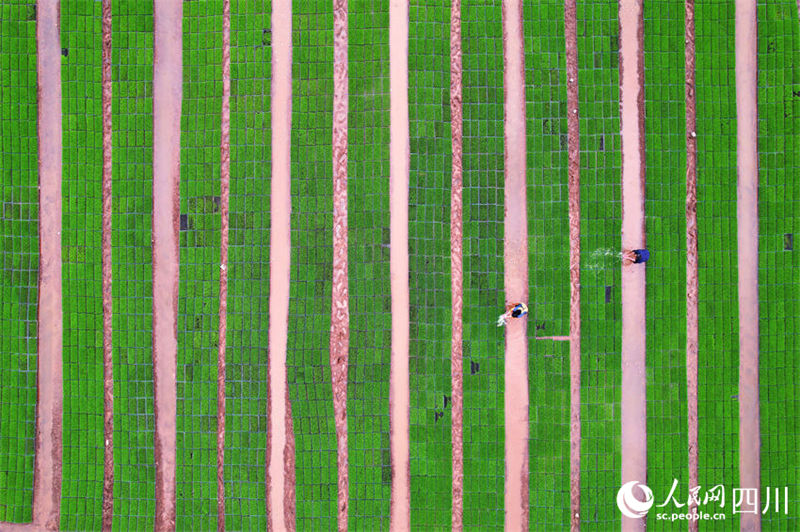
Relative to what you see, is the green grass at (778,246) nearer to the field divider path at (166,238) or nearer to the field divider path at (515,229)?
the field divider path at (515,229)

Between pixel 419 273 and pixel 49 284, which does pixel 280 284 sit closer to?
pixel 419 273

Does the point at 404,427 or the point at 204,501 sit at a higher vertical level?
the point at 404,427

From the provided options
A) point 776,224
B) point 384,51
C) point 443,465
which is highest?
point 384,51

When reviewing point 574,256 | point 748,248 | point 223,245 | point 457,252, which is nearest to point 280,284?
point 223,245

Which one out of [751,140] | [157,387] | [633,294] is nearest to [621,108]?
[751,140]

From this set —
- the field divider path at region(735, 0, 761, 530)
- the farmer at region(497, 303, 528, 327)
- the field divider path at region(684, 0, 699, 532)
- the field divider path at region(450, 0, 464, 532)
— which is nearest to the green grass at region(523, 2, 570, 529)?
the farmer at region(497, 303, 528, 327)

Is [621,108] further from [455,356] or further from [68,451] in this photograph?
[68,451]
